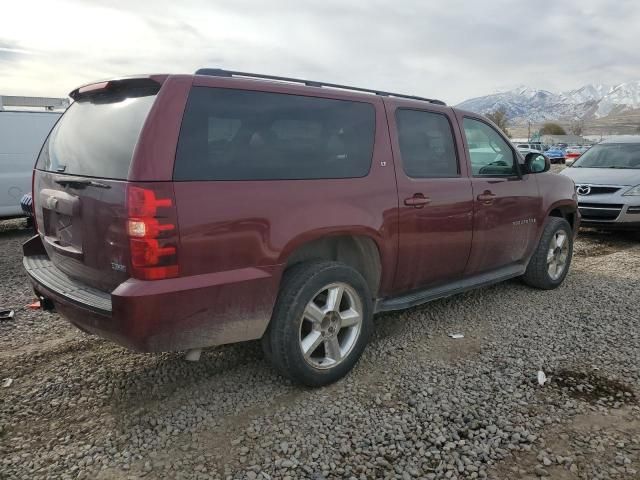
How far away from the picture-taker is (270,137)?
2.97 meters

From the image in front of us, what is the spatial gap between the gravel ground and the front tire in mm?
181

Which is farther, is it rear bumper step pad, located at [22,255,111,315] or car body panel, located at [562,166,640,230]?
car body panel, located at [562,166,640,230]

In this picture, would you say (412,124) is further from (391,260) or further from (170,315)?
(170,315)

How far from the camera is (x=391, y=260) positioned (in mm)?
3580

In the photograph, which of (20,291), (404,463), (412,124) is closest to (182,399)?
(404,463)

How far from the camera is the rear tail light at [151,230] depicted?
2459 mm

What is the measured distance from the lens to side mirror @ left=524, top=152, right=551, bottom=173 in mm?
4781

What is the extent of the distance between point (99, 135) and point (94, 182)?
0.37 metres

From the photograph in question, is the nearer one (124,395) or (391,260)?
(124,395)

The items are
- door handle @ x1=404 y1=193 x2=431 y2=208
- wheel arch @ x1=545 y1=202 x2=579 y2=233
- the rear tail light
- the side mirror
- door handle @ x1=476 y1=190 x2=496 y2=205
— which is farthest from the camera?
wheel arch @ x1=545 y1=202 x2=579 y2=233

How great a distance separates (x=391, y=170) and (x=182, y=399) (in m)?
2.04

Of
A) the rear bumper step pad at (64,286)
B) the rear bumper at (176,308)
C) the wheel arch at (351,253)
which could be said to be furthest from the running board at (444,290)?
the rear bumper step pad at (64,286)

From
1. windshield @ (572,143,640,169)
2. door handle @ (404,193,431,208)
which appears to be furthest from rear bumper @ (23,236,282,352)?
windshield @ (572,143,640,169)

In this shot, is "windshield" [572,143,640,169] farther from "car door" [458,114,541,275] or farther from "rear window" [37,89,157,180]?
"rear window" [37,89,157,180]
